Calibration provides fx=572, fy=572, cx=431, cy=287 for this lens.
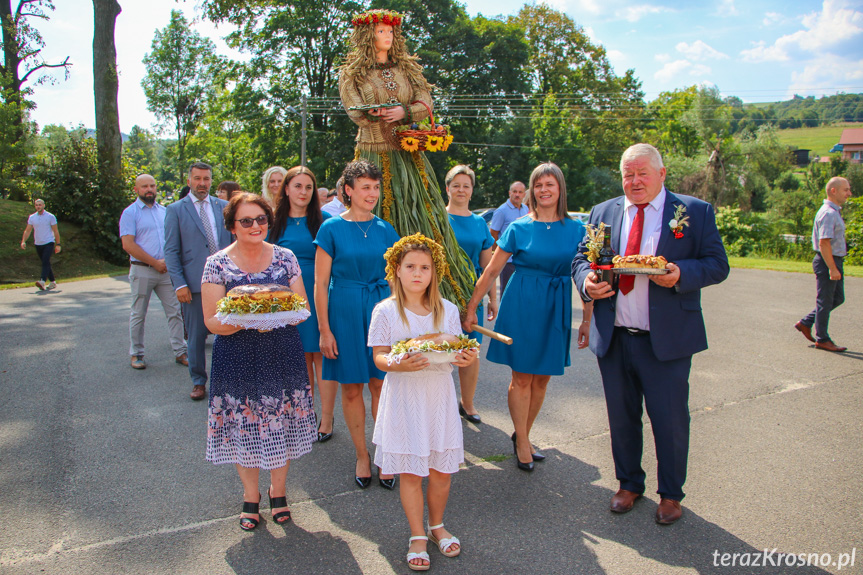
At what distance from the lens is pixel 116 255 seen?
17797mm

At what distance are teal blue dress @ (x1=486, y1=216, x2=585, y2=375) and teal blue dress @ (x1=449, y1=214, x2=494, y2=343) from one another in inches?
39.9

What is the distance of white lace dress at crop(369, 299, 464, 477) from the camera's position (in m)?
2.98

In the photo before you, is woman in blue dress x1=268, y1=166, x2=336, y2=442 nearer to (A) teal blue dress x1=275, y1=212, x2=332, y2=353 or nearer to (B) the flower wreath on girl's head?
(A) teal blue dress x1=275, y1=212, x2=332, y2=353

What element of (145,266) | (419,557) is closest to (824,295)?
(419,557)

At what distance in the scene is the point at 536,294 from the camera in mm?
4125

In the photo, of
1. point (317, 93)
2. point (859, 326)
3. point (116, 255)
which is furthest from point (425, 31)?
point (859, 326)

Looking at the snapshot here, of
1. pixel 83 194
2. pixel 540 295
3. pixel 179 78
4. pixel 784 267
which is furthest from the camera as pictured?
pixel 179 78

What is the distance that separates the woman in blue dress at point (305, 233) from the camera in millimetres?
4617

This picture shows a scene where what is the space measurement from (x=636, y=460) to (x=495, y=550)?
1153mm

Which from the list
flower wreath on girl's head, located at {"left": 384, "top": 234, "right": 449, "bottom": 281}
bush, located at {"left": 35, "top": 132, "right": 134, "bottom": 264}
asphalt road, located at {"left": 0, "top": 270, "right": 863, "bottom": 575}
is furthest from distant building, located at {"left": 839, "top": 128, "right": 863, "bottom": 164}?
flower wreath on girl's head, located at {"left": 384, "top": 234, "right": 449, "bottom": 281}

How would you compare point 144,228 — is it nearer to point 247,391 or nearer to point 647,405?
point 247,391

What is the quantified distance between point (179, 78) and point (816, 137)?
4255 inches

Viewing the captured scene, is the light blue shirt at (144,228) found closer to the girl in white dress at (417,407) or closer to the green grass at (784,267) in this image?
the girl in white dress at (417,407)

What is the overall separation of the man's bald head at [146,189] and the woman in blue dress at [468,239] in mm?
3476
